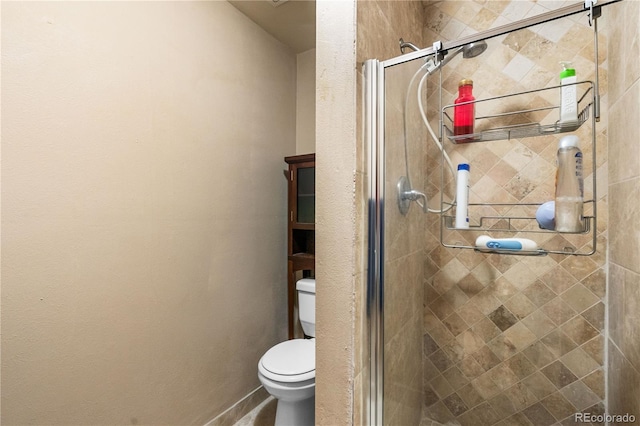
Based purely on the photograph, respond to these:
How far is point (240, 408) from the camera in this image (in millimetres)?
1692

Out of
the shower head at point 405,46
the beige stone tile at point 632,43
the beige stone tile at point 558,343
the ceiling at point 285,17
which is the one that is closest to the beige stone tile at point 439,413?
the beige stone tile at point 558,343

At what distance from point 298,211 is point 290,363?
93cm

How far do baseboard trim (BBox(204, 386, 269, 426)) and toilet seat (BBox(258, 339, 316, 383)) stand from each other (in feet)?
1.34

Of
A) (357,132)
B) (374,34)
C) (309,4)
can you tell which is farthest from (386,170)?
(309,4)

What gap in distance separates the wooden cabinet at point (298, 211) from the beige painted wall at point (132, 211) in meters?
0.17

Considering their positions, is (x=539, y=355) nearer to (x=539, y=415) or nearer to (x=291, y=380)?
(x=539, y=415)

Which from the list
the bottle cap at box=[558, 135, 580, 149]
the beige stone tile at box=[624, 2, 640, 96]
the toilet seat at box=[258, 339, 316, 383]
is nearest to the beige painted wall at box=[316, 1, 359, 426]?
the toilet seat at box=[258, 339, 316, 383]

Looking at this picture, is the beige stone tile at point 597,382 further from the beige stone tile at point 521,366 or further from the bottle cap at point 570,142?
the bottle cap at point 570,142

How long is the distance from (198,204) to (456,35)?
1543mm

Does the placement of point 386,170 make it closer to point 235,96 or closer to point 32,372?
point 235,96

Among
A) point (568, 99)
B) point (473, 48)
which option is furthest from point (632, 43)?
point (473, 48)

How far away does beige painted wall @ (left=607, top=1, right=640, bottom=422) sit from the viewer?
0.87m

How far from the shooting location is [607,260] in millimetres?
1161

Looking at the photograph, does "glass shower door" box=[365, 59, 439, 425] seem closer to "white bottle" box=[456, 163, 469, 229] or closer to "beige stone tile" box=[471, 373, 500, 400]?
"white bottle" box=[456, 163, 469, 229]
